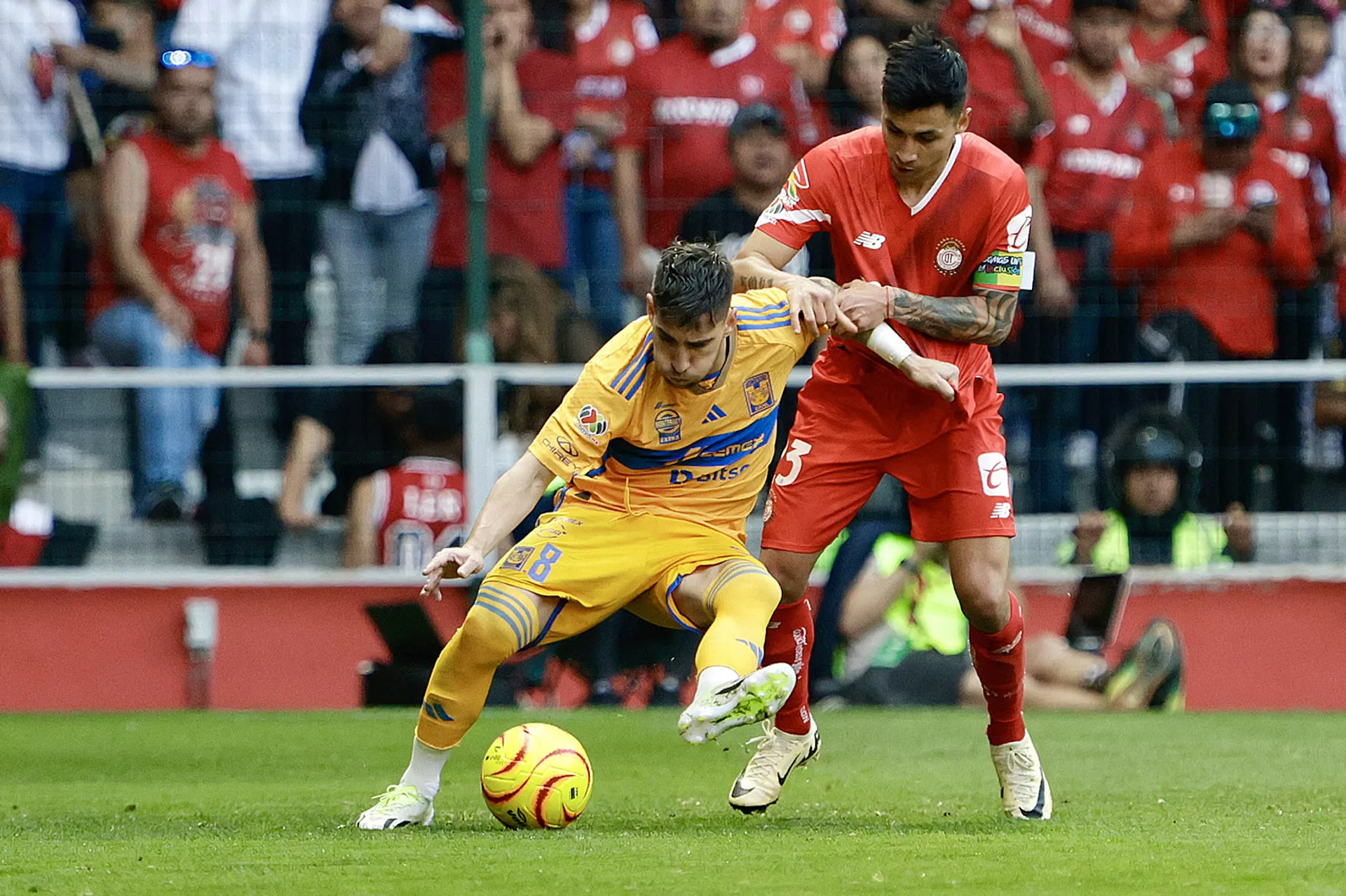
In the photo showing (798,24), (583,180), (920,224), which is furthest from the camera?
(798,24)

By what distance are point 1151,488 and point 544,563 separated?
5087mm

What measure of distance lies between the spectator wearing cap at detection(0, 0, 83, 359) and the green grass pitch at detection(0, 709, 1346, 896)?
2460mm

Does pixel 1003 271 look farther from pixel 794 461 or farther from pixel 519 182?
pixel 519 182

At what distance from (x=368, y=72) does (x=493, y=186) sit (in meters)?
0.88

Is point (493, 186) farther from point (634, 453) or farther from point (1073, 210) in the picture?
point (634, 453)

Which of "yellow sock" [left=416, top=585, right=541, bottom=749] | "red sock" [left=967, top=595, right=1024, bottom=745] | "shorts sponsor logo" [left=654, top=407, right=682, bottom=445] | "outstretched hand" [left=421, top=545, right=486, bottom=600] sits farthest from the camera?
"red sock" [left=967, top=595, right=1024, bottom=745]

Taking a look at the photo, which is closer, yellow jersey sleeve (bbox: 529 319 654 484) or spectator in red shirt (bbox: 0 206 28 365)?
yellow jersey sleeve (bbox: 529 319 654 484)

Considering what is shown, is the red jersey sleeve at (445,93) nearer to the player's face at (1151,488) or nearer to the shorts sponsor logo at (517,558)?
the player's face at (1151,488)

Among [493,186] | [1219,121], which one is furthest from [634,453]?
[1219,121]

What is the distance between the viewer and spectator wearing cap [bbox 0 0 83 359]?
9.51m

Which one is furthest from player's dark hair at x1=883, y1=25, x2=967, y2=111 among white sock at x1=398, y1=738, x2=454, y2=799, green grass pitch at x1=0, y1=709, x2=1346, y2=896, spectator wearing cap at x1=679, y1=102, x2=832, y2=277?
spectator wearing cap at x1=679, y1=102, x2=832, y2=277

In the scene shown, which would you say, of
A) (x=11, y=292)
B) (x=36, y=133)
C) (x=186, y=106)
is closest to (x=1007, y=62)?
(x=186, y=106)

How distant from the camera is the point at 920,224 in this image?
562 cm

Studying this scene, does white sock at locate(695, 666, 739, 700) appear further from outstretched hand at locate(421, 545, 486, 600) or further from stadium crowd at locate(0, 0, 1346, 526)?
stadium crowd at locate(0, 0, 1346, 526)
